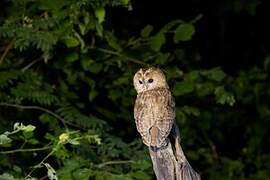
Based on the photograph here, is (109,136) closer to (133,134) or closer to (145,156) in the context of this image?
(145,156)

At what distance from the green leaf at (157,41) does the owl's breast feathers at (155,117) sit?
127cm

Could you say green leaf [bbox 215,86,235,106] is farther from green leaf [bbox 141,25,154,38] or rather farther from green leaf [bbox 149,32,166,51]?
green leaf [bbox 141,25,154,38]

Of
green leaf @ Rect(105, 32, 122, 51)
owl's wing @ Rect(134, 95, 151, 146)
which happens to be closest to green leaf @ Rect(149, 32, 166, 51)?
green leaf @ Rect(105, 32, 122, 51)

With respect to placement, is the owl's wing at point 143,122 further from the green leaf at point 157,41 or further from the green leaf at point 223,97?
the green leaf at point 157,41

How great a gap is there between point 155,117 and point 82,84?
169 cm

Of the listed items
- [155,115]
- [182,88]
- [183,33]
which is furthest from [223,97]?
[155,115]

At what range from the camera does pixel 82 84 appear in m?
4.25

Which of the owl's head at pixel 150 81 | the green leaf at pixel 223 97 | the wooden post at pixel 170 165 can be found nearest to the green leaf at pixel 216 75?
the green leaf at pixel 223 97

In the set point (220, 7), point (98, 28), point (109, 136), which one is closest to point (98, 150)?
point (109, 136)

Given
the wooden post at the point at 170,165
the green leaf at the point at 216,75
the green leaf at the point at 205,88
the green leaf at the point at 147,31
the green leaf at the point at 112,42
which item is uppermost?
the green leaf at the point at 147,31

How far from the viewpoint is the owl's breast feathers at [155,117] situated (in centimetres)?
255

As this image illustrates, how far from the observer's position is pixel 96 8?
142 inches

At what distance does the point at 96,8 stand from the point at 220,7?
2.33 metres

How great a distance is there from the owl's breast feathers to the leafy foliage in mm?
429
